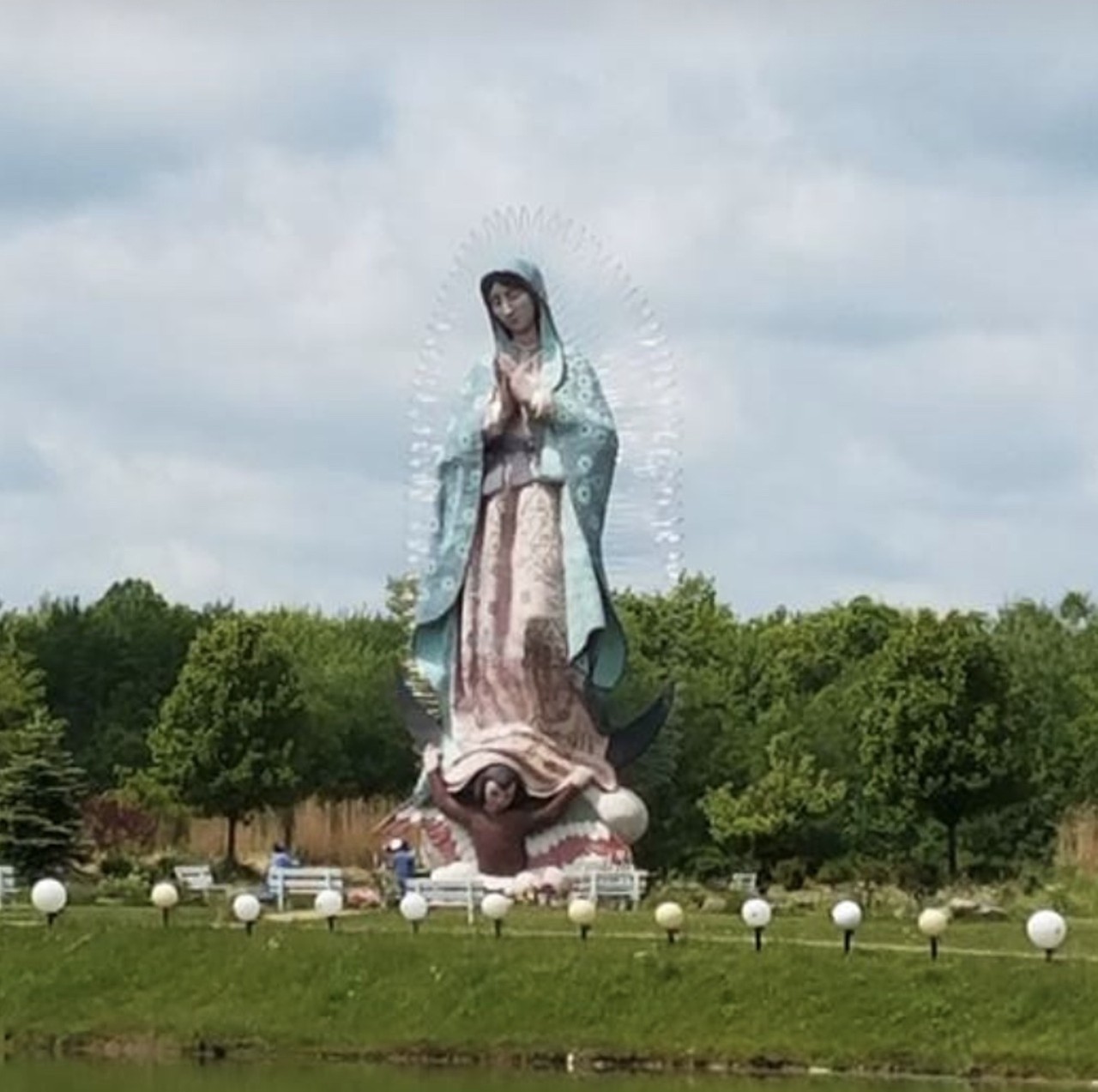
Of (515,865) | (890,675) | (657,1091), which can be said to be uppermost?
(890,675)

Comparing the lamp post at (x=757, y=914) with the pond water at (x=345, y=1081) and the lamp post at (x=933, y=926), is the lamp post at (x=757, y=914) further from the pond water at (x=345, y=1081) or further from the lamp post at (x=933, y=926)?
the pond water at (x=345, y=1081)

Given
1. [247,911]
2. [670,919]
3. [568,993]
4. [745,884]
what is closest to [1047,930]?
[670,919]

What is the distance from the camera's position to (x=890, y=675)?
165 feet

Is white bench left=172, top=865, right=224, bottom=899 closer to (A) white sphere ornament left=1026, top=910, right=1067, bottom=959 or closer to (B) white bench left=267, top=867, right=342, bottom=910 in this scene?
(B) white bench left=267, top=867, right=342, bottom=910

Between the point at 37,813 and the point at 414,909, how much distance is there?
571 inches

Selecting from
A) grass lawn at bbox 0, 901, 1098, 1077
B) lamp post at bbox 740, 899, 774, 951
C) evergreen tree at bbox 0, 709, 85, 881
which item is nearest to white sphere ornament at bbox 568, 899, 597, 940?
grass lawn at bbox 0, 901, 1098, 1077

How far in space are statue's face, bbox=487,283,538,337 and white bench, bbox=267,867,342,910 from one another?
868 centimetres

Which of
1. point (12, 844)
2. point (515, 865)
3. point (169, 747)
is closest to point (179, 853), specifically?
point (169, 747)

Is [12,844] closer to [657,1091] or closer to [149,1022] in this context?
[149,1022]

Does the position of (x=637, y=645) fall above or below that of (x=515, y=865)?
above

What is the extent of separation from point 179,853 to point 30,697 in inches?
165

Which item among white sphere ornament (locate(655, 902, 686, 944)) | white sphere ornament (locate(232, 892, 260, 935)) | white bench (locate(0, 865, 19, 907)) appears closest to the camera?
white sphere ornament (locate(655, 902, 686, 944))

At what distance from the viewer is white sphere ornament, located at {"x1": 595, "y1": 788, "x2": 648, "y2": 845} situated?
4378 cm

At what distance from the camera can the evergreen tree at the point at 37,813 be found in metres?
46.5
